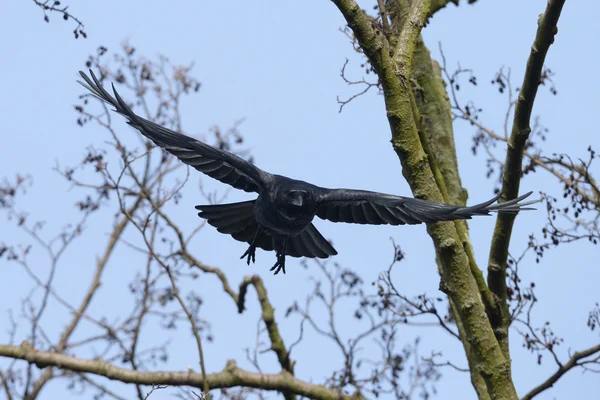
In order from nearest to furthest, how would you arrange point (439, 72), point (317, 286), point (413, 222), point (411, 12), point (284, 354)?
point (413, 222)
point (411, 12)
point (439, 72)
point (284, 354)
point (317, 286)

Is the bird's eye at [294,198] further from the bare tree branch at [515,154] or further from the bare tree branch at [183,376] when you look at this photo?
the bare tree branch at [183,376]

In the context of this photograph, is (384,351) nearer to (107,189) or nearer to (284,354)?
(284,354)

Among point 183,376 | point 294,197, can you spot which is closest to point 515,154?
point 294,197

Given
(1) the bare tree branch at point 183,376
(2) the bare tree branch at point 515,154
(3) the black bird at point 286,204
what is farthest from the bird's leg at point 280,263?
(1) the bare tree branch at point 183,376

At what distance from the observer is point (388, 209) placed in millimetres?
4434

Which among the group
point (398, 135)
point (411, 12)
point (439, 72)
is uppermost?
point (439, 72)

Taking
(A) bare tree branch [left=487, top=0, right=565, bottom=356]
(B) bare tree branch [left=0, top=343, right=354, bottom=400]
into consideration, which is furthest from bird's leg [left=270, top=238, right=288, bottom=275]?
(B) bare tree branch [left=0, top=343, right=354, bottom=400]

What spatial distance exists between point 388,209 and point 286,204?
54 centimetres

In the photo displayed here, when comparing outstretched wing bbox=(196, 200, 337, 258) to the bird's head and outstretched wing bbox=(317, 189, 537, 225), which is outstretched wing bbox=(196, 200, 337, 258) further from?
the bird's head

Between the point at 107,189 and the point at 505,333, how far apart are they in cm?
488

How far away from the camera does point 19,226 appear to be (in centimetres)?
962

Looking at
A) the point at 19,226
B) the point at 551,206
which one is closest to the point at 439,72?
the point at 551,206

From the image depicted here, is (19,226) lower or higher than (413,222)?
higher

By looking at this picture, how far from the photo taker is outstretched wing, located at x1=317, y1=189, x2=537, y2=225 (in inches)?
166
